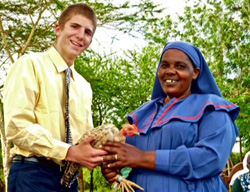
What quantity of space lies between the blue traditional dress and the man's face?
2.99ft

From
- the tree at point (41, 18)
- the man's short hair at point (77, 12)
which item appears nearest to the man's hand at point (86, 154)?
the man's short hair at point (77, 12)

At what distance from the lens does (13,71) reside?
3.51 metres

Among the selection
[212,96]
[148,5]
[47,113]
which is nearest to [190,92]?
[212,96]

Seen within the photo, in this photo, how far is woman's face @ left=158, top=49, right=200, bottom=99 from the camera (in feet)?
9.42

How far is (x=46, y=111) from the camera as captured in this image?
3439 millimetres

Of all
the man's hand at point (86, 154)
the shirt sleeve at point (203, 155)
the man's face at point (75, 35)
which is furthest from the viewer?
the man's face at point (75, 35)

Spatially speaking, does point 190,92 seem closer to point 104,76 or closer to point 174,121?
point 174,121

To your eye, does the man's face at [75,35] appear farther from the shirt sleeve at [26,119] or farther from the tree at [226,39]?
the tree at [226,39]

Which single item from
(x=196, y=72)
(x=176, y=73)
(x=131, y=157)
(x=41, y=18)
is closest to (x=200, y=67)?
(x=196, y=72)

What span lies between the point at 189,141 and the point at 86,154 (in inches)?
25.0

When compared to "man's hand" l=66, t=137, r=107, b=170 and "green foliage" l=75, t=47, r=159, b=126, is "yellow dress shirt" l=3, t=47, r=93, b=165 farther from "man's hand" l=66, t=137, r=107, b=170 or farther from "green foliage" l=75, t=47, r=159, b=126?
"green foliage" l=75, t=47, r=159, b=126

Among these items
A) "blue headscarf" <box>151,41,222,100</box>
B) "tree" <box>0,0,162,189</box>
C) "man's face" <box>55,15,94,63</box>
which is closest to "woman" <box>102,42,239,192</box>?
"blue headscarf" <box>151,41,222,100</box>

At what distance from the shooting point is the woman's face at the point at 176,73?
113 inches

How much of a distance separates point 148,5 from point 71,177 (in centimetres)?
1281
